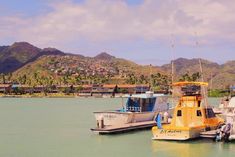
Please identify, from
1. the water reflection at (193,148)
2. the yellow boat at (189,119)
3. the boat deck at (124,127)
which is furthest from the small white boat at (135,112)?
the water reflection at (193,148)

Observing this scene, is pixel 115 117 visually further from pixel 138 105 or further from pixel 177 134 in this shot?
pixel 177 134

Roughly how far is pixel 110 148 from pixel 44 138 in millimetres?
10671

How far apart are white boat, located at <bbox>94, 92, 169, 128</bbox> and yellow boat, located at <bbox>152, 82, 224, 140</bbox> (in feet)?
25.1

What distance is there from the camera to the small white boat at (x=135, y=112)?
46312 mm

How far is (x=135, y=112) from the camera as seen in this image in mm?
48000

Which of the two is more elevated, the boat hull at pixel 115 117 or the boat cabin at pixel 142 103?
the boat cabin at pixel 142 103

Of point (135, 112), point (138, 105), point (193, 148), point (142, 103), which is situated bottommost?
point (193, 148)

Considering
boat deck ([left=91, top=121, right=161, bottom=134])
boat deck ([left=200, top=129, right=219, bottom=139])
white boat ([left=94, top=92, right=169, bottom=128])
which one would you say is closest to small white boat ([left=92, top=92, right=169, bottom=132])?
white boat ([left=94, top=92, right=169, bottom=128])

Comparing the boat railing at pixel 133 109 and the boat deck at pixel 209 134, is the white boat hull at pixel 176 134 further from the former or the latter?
the boat railing at pixel 133 109

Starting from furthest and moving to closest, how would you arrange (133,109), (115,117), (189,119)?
(133,109), (115,117), (189,119)

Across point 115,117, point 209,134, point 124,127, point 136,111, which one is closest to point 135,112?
point 136,111

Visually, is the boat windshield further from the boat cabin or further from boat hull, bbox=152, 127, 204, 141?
boat hull, bbox=152, 127, 204, 141

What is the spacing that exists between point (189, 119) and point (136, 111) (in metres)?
10.8

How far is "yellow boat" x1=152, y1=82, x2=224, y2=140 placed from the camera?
37844 millimetres
